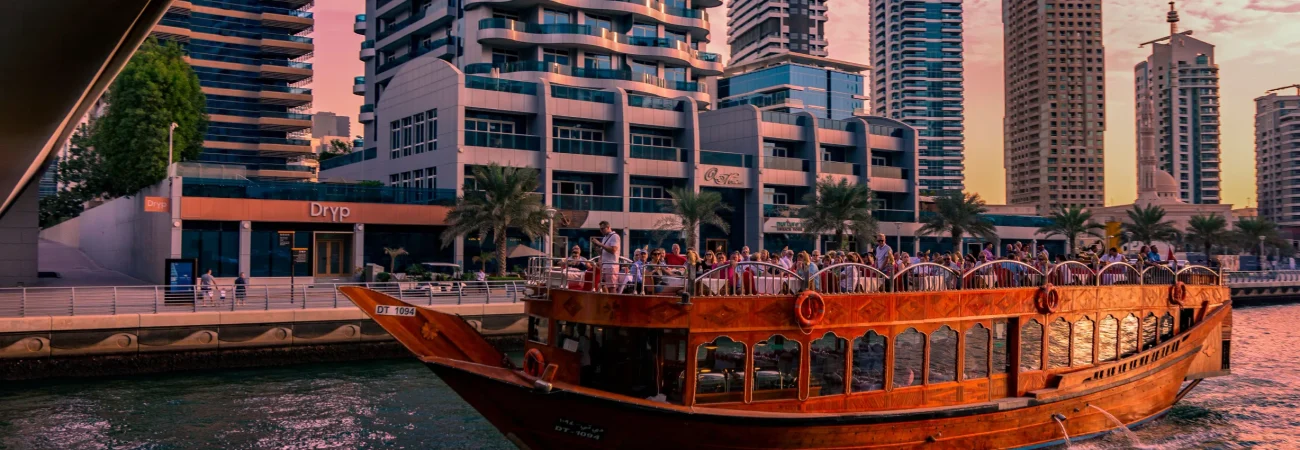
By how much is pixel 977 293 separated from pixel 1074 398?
3.14 m

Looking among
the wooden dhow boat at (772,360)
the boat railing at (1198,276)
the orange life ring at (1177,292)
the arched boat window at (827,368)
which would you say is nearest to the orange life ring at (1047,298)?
the wooden dhow boat at (772,360)

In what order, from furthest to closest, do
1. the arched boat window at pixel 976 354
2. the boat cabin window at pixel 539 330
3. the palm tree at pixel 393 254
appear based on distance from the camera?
1. the palm tree at pixel 393 254
2. the arched boat window at pixel 976 354
3. the boat cabin window at pixel 539 330

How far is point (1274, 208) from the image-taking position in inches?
5640

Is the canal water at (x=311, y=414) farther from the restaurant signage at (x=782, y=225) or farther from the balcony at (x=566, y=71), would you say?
the balcony at (x=566, y=71)

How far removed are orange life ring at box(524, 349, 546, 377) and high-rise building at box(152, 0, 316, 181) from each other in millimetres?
70672

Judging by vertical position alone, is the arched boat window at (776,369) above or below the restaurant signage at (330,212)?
below

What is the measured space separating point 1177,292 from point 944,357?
759cm

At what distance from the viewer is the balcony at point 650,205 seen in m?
46.9

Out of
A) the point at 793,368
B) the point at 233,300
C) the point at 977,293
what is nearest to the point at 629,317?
the point at 793,368

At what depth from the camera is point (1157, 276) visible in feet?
59.8

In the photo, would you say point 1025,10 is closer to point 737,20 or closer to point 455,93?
point 737,20

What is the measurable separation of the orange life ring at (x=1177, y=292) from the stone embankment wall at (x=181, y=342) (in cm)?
1924

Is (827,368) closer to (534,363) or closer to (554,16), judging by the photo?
(534,363)

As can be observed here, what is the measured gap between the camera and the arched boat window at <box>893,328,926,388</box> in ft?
45.5
